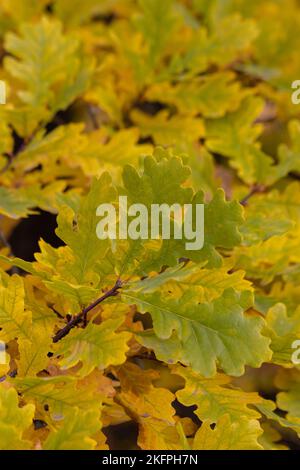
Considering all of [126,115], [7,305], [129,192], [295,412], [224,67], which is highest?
[224,67]

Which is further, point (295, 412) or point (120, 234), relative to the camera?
point (295, 412)

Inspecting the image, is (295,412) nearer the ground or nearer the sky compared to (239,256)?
nearer the ground
